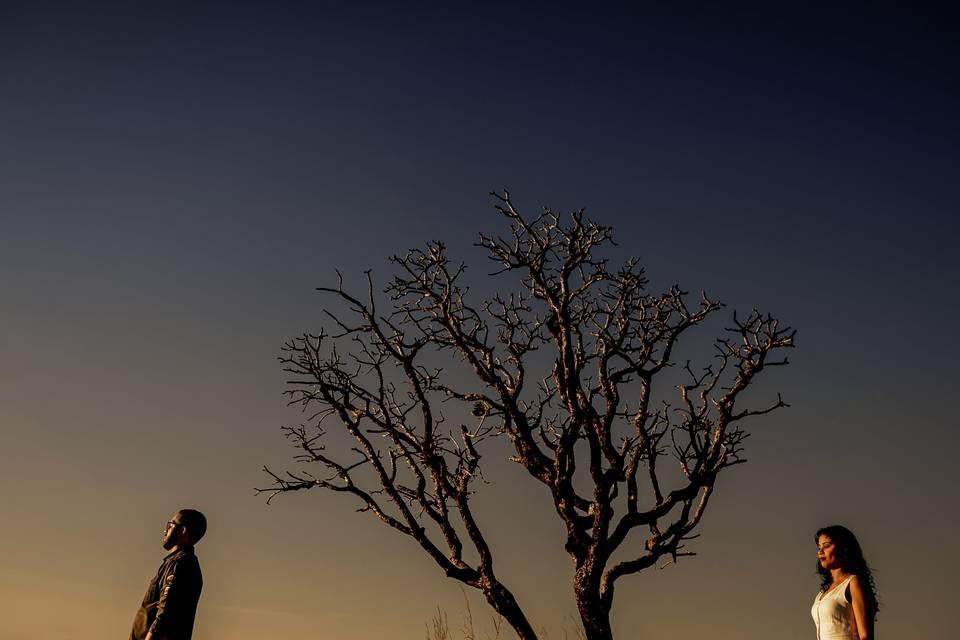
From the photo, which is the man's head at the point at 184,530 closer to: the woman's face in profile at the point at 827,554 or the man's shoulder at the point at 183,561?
the man's shoulder at the point at 183,561

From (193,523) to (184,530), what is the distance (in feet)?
0.28

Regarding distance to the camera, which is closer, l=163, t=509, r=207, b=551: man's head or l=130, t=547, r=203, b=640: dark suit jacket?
l=130, t=547, r=203, b=640: dark suit jacket

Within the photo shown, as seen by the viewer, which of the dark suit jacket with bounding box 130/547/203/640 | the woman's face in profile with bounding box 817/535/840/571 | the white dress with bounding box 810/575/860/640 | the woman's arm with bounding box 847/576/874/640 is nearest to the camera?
the woman's arm with bounding box 847/576/874/640

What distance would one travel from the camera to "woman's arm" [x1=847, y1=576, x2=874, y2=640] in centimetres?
565

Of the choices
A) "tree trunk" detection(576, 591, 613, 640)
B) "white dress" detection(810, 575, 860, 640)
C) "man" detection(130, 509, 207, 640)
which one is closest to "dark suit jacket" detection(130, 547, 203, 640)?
"man" detection(130, 509, 207, 640)

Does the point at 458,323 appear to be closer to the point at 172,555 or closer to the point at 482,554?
the point at 482,554

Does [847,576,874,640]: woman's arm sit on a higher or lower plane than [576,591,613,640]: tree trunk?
lower

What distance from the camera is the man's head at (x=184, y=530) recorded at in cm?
670

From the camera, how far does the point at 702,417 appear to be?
39.2 feet

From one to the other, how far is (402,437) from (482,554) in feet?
6.42

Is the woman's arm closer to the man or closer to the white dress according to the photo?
the white dress

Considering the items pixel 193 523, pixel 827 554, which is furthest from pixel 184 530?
pixel 827 554

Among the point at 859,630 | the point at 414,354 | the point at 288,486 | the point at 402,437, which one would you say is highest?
the point at 414,354

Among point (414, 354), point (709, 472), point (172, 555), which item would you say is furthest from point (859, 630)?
point (414, 354)
